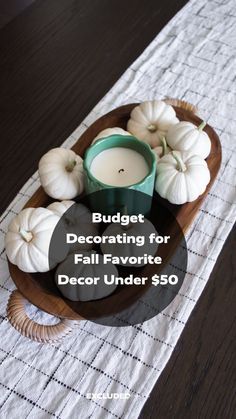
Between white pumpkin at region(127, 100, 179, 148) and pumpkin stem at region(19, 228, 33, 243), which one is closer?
pumpkin stem at region(19, 228, 33, 243)

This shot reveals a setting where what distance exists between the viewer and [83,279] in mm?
499

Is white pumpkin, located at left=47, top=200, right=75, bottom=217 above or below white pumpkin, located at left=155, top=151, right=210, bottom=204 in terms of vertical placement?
below

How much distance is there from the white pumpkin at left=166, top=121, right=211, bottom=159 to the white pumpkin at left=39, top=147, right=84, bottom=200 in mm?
130

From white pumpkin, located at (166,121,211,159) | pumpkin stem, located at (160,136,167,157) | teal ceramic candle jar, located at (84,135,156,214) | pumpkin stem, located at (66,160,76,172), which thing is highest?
white pumpkin, located at (166,121,211,159)

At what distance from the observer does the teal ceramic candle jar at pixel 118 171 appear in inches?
20.3

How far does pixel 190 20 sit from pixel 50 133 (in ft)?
1.42

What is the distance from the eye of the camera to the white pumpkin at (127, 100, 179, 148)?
62 centimetres

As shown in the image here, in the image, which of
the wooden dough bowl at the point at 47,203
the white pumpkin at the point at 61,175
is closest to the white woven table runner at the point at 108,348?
the wooden dough bowl at the point at 47,203

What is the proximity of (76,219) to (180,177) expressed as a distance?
5.5 inches

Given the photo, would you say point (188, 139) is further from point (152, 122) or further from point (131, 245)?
point (131, 245)

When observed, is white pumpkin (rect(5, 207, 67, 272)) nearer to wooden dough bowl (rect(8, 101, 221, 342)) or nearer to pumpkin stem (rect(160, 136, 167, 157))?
wooden dough bowl (rect(8, 101, 221, 342))

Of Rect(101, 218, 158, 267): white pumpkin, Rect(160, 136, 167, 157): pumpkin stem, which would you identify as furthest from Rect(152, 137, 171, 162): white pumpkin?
Rect(101, 218, 158, 267): white pumpkin

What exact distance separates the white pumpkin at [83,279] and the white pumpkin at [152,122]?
201 millimetres

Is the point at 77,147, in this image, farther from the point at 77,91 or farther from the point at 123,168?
the point at 77,91
